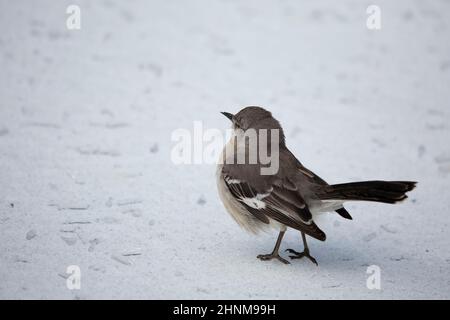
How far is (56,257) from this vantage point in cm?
484

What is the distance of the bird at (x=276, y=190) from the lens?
465cm

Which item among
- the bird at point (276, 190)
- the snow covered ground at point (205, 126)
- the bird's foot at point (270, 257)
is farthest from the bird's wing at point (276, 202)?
the snow covered ground at point (205, 126)

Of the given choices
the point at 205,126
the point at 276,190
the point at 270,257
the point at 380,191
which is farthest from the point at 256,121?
the point at 205,126

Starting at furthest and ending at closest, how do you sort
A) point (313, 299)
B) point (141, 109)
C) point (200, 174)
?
point (141, 109) < point (200, 174) < point (313, 299)

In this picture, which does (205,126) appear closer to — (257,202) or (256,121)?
(256,121)

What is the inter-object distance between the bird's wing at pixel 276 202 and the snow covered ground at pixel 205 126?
1.63ft

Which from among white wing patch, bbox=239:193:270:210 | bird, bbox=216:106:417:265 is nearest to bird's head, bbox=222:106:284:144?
bird, bbox=216:106:417:265

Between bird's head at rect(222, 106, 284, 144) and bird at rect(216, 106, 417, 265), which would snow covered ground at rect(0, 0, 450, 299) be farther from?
bird's head at rect(222, 106, 284, 144)

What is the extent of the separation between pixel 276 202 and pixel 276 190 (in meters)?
0.12

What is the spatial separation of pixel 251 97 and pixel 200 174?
8.38ft

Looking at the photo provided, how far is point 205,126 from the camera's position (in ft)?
27.0

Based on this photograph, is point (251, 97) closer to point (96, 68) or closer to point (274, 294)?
point (96, 68)
